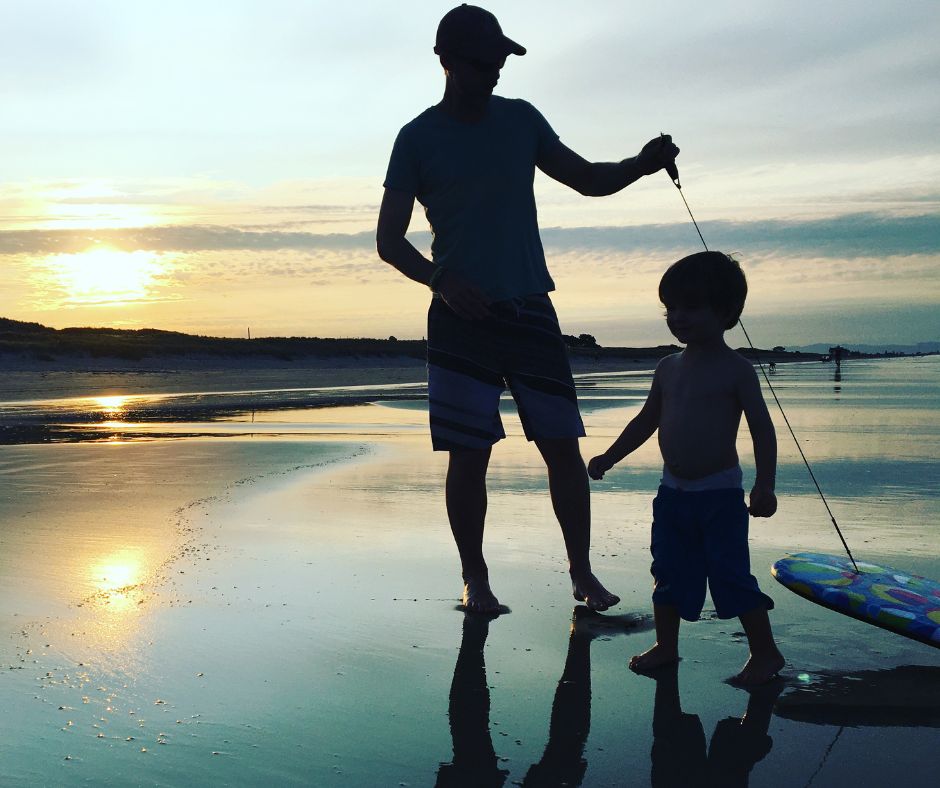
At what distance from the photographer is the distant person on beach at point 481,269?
359 cm

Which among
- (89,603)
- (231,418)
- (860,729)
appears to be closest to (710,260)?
(860,729)

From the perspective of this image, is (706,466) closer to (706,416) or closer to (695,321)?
(706,416)

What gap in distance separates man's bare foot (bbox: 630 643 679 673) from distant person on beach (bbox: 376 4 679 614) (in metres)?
0.72

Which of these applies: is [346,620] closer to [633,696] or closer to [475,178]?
[633,696]

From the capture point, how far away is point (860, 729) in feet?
7.63

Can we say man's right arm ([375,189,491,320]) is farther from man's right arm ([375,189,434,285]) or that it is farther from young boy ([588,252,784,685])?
young boy ([588,252,784,685])

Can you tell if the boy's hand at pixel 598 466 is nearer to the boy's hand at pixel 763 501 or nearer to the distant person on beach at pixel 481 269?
the boy's hand at pixel 763 501

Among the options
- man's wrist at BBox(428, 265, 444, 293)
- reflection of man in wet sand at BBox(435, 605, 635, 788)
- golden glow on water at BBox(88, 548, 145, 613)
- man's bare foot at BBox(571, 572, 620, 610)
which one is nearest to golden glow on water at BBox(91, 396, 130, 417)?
golden glow on water at BBox(88, 548, 145, 613)

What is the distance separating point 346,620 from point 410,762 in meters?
1.13

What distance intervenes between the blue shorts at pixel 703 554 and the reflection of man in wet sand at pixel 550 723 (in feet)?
1.09

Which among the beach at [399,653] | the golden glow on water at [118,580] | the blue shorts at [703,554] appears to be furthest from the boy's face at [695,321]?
the golden glow on water at [118,580]

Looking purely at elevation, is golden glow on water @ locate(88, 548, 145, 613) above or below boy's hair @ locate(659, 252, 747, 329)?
below

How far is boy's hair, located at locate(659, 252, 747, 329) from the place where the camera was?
287cm

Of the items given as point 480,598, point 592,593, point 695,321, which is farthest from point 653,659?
point 695,321
